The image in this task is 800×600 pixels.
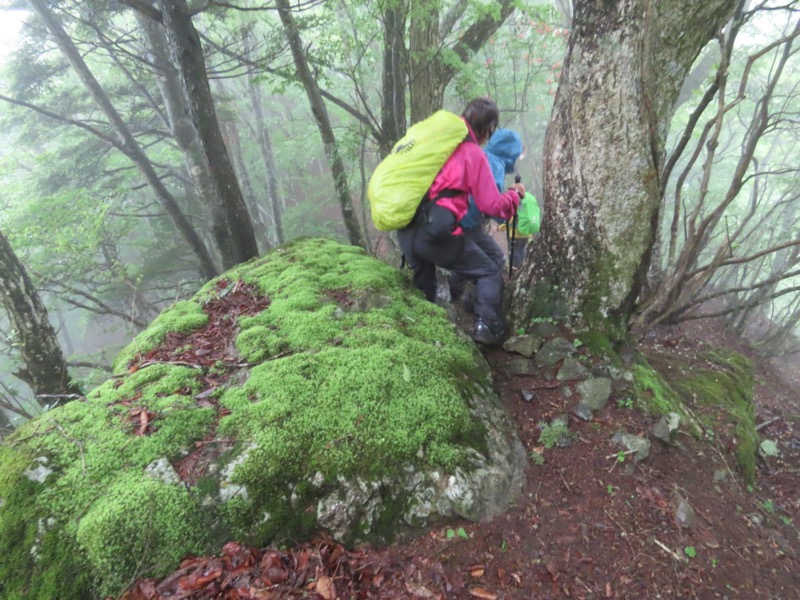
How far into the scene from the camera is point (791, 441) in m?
4.20

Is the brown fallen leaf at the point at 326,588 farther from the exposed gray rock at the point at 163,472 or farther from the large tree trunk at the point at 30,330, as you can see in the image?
the large tree trunk at the point at 30,330

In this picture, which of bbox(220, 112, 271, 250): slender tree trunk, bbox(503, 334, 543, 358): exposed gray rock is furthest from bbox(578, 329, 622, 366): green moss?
bbox(220, 112, 271, 250): slender tree trunk

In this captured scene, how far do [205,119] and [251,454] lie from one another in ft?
17.4

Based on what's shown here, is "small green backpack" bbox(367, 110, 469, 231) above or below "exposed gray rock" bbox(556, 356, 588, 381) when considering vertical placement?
above

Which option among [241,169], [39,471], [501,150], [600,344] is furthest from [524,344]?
[241,169]

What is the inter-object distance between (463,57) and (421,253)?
5066 mm

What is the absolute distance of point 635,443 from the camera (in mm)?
2857

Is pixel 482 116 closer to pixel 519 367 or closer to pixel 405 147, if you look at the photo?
pixel 405 147

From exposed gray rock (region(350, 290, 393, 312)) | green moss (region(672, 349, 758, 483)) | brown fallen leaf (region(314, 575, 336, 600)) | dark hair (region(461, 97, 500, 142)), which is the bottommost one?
green moss (region(672, 349, 758, 483))

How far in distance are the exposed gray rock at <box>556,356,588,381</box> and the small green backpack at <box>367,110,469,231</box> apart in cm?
190

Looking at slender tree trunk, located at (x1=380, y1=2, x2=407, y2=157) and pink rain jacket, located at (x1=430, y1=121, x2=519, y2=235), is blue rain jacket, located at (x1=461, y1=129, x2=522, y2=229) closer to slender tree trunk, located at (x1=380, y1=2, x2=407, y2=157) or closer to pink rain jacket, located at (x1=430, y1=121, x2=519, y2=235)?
pink rain jacket, located at (x1=430, y1=121, x2=519, y2=235)

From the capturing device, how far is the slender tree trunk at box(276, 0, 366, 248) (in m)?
6.18

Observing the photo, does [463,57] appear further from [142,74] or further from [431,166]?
[142,74]

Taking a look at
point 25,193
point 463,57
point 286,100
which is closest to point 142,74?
point 25,193
